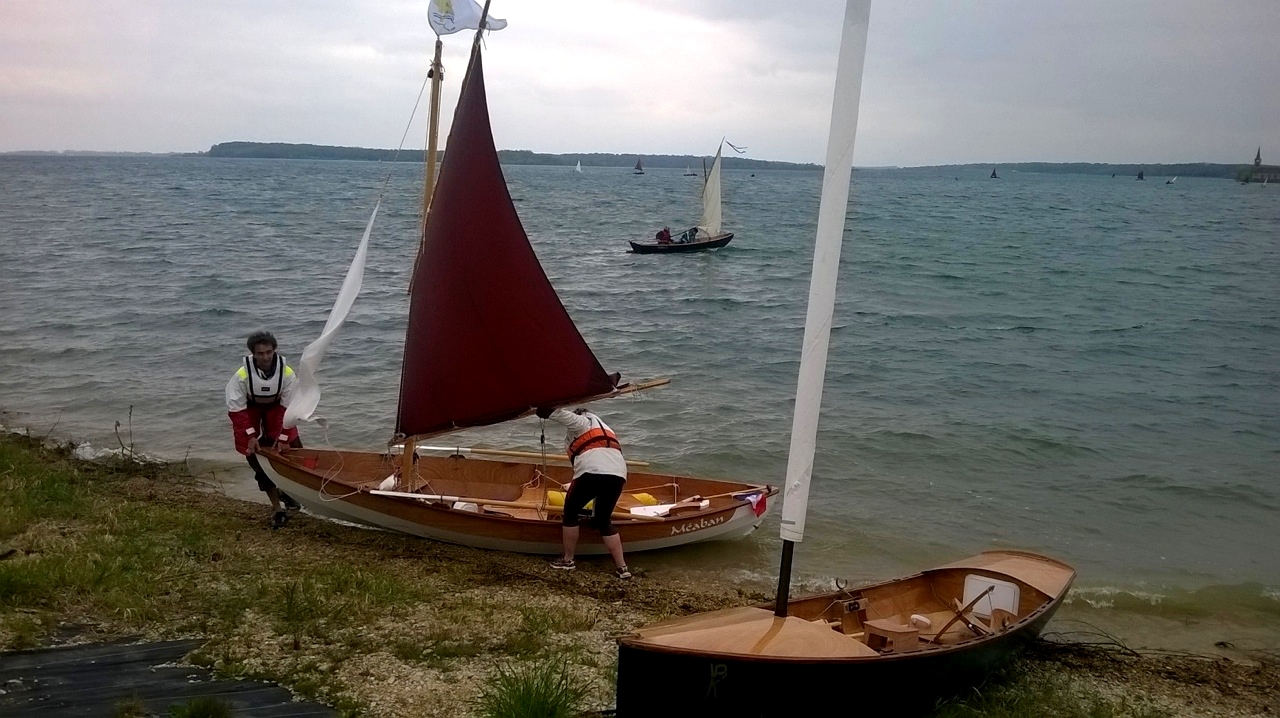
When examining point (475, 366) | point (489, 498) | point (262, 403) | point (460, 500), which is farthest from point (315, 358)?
point (489, 498)

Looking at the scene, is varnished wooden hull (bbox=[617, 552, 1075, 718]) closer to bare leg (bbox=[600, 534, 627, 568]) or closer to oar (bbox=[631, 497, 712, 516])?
bare leg (bbox=[600, 534, 627, 568])

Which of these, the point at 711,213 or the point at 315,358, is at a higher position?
the point at 711,213

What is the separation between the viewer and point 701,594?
8.99 meters

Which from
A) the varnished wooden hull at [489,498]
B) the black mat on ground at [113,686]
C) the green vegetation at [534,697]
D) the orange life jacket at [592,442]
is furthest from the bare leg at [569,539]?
the black mat on ground at [113,686]

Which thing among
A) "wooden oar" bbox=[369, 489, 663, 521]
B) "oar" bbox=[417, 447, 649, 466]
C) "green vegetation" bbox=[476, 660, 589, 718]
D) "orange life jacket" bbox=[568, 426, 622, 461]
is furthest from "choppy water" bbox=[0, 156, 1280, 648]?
"green vegetation" bbox=[476, 660, 589, 718]

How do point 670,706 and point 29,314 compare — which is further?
point 29,314

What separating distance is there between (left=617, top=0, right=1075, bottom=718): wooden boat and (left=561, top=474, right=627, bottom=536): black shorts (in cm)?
255

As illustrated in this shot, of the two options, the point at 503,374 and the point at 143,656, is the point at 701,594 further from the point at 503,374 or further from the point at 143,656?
the point at 143,656

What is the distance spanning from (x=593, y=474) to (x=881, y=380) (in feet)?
41.0

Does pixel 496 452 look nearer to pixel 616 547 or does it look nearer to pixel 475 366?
pixel 475 366

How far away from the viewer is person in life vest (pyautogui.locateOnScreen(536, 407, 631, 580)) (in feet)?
28.6

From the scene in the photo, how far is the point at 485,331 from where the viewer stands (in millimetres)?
9422

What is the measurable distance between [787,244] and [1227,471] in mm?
38081

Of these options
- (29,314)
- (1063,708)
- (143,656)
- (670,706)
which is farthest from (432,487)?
(29,314)
